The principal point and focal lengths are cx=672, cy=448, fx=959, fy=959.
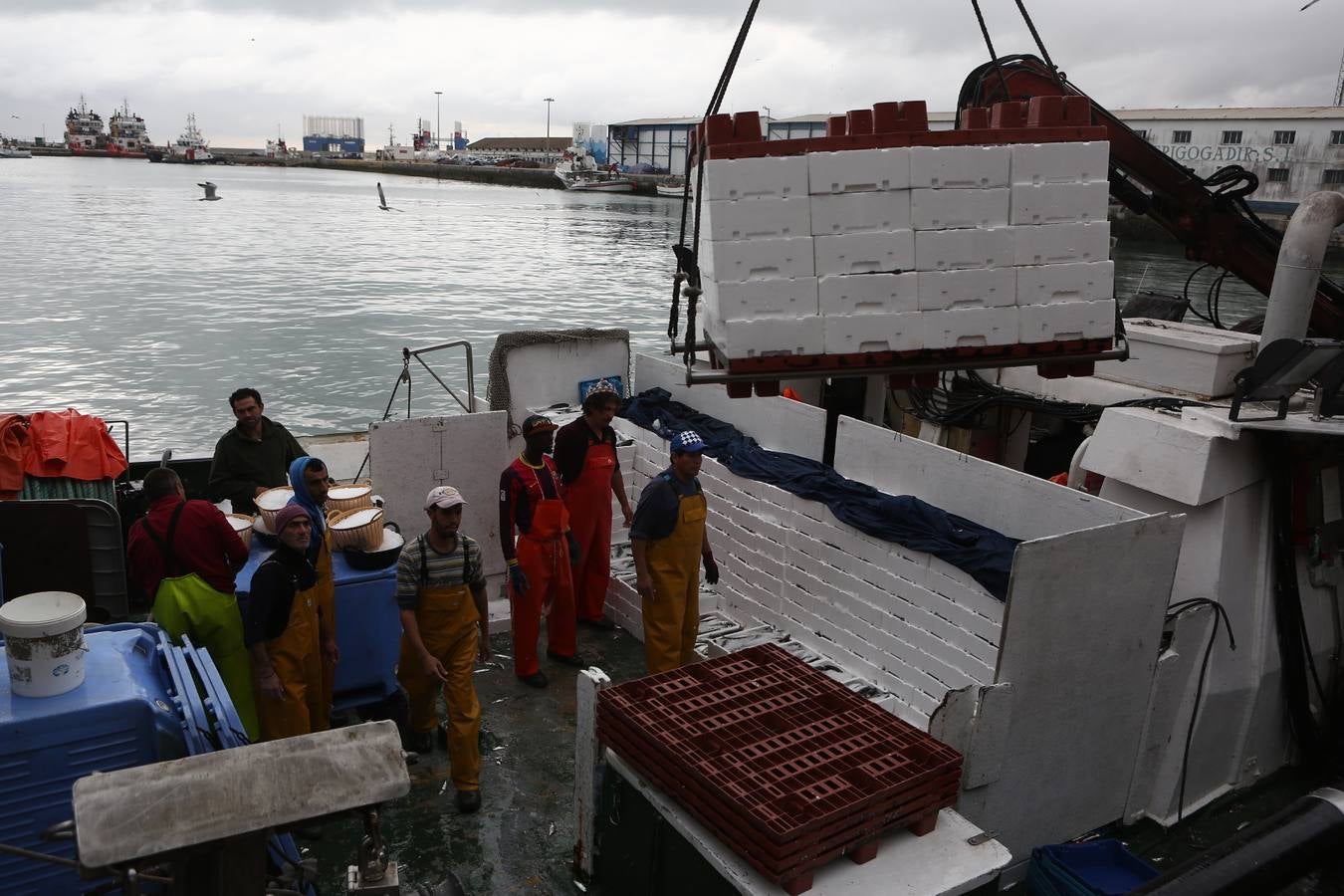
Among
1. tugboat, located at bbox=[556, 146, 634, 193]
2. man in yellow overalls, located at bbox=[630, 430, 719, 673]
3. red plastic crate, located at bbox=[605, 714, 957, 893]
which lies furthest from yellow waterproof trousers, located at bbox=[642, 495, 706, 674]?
tugboat, located at bbox=[556, 146, 634, 193]

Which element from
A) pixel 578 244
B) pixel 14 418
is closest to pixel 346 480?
pixel 14 418

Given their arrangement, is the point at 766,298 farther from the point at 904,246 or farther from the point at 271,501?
the point at 271,501

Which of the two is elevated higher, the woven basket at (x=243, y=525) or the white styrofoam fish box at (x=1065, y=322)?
the white styrofoam fish box at (x=1065, y=322)

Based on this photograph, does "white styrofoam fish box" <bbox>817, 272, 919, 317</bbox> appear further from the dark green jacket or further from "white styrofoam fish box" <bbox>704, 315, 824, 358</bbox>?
the dark green jacket

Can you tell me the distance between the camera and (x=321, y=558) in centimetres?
521

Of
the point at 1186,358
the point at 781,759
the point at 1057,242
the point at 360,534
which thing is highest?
the point at 1057,242

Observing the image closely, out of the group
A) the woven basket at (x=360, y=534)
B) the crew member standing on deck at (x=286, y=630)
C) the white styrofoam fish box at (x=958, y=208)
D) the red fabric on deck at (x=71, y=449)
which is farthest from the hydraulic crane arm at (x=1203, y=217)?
the red fabric on deck at (x=71, y=449)

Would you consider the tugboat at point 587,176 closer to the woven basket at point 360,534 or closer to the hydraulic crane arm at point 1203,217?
the hydraulic crane arm at point 1203,217

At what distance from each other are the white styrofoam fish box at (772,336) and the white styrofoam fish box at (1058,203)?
0.90m

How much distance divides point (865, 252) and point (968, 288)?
45cm

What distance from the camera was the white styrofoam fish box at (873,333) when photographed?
3.71 meters

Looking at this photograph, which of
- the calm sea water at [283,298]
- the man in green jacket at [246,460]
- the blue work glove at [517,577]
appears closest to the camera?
the blue work glove at [517,577]

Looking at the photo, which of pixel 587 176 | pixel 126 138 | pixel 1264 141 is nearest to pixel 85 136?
pixel 126 138

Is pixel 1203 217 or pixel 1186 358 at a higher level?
pixel 1203 217
